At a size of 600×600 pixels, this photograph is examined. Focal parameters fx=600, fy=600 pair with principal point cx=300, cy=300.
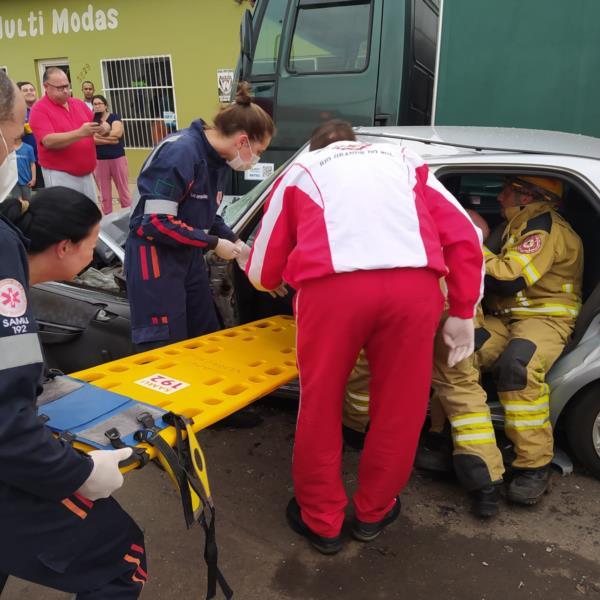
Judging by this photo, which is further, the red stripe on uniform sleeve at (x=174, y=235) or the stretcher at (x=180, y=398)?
the red stripe on uniform sleeve at (x=174, y=235)

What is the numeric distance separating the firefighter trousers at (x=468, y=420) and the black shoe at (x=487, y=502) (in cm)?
5

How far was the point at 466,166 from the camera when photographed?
107 inches

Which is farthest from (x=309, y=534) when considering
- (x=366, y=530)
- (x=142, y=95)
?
(x=142, y=95)

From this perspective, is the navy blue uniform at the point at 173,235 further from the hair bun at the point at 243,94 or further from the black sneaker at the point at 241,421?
the black sneaker at the point at 241,421

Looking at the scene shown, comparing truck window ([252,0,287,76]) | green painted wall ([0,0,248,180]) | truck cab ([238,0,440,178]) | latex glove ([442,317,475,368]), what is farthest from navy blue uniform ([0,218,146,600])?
green painted wall ([0,0,248,180])

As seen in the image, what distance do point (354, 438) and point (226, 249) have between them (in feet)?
3.70

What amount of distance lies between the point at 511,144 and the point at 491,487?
1594 mm

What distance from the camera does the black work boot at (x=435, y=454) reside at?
111 inches

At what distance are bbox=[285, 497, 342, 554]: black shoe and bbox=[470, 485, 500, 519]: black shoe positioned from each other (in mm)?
620

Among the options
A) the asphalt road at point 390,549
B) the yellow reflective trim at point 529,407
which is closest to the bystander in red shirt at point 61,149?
the asphalt road at point 390,549

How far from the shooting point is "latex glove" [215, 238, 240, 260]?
111 inches

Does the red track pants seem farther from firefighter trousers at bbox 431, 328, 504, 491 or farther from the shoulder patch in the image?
the shoulder patch

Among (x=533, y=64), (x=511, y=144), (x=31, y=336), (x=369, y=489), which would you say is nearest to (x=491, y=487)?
(x=369, y=489)

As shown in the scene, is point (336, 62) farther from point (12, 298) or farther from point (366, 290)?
point (12, 298)
